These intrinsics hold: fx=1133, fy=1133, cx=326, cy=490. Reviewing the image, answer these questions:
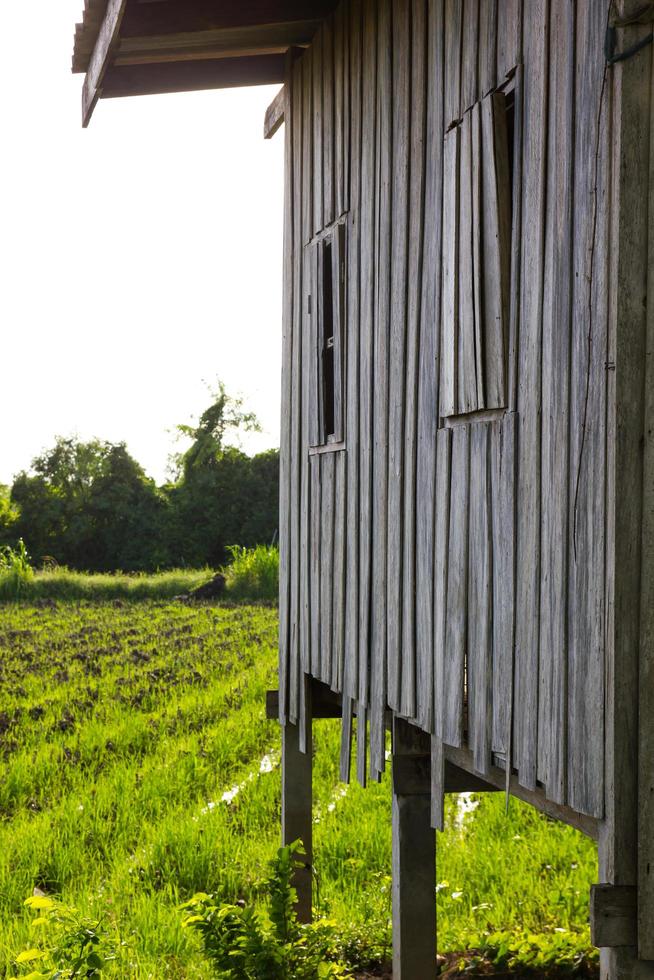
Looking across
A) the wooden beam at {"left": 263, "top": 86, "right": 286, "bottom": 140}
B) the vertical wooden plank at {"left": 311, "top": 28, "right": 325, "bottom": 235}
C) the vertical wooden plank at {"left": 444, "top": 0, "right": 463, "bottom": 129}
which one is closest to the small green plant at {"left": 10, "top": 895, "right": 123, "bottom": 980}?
the vertical wooden plank at {"left": 444, "top": 0, "right": 463, "bottom": 129}

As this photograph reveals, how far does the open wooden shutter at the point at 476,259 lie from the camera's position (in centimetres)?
382

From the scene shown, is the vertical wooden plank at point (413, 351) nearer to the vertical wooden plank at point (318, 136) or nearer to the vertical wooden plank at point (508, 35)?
the vertical wooden plank at point (508, 35)

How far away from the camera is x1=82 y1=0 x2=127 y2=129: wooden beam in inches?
193

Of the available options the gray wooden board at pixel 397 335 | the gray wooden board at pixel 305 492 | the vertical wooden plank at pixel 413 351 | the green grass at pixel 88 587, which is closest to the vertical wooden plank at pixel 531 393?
the vertical wooden plank at pixel 413 351

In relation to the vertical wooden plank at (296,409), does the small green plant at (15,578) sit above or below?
below

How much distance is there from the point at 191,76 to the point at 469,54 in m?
3.24

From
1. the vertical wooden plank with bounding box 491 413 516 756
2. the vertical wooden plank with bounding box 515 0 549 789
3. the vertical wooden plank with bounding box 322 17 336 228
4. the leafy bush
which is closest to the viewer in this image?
the vertical wooden plank with bounding box 515 0 549 789

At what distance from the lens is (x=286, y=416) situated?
23.4 feet

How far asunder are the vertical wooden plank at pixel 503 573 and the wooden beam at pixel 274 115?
14.3 ft

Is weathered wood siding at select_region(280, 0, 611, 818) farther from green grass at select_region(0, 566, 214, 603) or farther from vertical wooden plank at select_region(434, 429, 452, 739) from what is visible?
green grass at select_region(0, 566, 214, 603)

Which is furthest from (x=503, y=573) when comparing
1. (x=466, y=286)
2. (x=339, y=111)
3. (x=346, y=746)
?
(x=339, y=111)

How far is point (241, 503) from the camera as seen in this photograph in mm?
39625

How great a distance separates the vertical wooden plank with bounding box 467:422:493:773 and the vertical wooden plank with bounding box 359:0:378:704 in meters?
1.29

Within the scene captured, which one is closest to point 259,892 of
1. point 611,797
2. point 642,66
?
point 611,797
